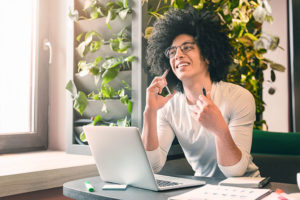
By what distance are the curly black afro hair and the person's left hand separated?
0.47 m

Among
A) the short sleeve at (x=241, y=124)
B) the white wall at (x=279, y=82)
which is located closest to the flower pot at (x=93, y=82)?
the short sleeve at (x=241, y=124)

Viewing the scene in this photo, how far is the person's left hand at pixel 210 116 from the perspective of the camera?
131 cm

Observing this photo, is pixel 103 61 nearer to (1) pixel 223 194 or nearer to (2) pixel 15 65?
(2) pixel 15 65

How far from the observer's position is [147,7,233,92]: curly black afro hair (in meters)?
1.75

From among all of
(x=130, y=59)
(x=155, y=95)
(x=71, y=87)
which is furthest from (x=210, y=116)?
(x=71, y=87)

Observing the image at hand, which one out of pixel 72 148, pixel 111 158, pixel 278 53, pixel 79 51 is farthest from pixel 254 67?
pixel 111 158

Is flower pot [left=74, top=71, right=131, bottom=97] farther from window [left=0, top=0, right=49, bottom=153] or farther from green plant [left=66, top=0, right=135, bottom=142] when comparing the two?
window [left=0, top=0, right=49, bottom=153]

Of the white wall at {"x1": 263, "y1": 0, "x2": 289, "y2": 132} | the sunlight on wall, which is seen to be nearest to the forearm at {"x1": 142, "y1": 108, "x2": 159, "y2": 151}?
the sunlight on wall

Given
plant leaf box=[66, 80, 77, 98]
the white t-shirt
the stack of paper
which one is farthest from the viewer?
plant leaf box=[66, 80, 77, 98]

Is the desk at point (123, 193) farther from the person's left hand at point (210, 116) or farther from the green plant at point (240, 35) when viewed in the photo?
the green plant at point (240, 35)

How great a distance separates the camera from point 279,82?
306 centimetres

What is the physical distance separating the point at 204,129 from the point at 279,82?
68.1 inches

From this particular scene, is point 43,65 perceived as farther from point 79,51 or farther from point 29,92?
point 79,51

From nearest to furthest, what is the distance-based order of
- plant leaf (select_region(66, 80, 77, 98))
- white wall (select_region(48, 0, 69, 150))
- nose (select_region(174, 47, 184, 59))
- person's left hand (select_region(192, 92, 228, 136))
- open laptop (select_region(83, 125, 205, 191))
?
open laptop (select_region(83, 125, 205, 191)) < person's left hand (select_region(192, 92, 228, 136)) < nose (select_region(174, 47, 184, 59)) < plant leaf (select_region(66, 80, 77, 98)) < white wall (select_region(48, 0, 69, 150))
